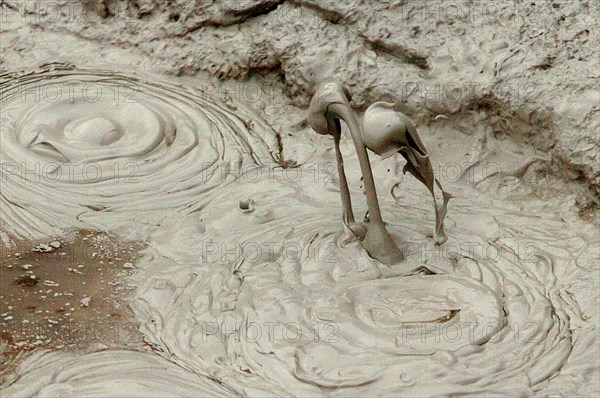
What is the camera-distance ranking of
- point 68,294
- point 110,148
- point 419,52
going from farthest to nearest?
point 419,52 < point 110,148 < point 68,294

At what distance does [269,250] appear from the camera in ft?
11.6

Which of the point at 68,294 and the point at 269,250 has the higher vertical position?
the point at 269,250

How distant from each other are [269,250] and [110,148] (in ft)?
2.83

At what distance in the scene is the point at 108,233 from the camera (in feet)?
12.0

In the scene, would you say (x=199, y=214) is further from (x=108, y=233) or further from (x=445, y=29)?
(x=445, y=29)

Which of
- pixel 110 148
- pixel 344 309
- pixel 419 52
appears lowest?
pixel 344 309

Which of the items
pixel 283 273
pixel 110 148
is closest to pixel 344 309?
pixel 283 273

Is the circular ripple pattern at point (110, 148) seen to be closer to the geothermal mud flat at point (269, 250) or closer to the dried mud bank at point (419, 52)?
the geothermal mud flat at point (269, 250)

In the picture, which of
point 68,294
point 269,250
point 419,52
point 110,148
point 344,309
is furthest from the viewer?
point 419,52

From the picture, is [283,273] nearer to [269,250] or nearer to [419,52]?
[269,250]

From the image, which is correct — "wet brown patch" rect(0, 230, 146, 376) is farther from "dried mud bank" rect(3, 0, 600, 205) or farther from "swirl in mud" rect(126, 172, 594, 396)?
"dried mud bank" rect(3, 0, 600, 205)

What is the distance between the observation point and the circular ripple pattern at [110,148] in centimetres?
376

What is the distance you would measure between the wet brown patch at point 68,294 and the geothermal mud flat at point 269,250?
11 mm

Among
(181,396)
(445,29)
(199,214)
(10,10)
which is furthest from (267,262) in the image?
(10,10)
